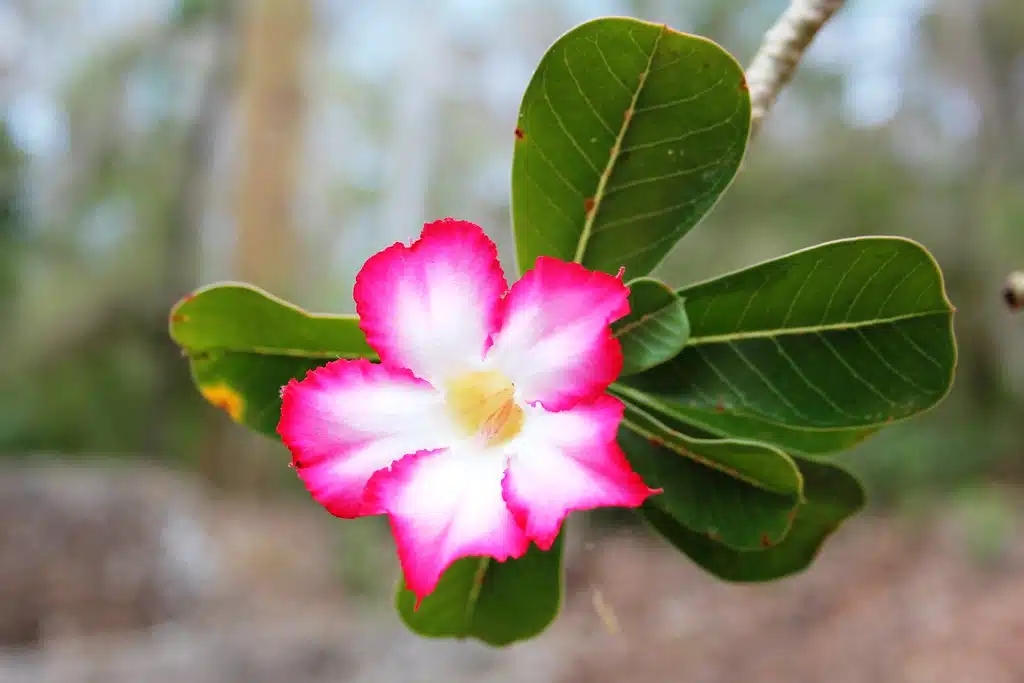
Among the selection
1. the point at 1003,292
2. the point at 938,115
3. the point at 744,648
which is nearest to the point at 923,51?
the point at 938,115

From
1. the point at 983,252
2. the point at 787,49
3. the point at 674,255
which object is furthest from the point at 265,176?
the point at 787,49

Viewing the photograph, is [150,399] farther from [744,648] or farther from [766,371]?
[766,371]

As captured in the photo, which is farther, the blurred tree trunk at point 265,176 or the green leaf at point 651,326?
the blurred tree trunk at point 265,176

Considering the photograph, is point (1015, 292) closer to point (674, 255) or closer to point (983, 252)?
point (674, 255)

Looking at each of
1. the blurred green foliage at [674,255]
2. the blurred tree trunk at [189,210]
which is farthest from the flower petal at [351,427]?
the blurred tree trunk at [189,210]

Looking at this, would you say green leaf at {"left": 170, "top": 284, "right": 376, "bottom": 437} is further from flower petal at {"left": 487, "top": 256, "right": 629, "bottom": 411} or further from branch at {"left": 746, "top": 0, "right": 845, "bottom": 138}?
branch at {"left": 746, "top": 0, "right": 845, "bottom": 138}

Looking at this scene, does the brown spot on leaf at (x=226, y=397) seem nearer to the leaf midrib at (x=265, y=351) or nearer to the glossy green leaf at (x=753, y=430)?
the leaf midrib at (x=265, y=351)
